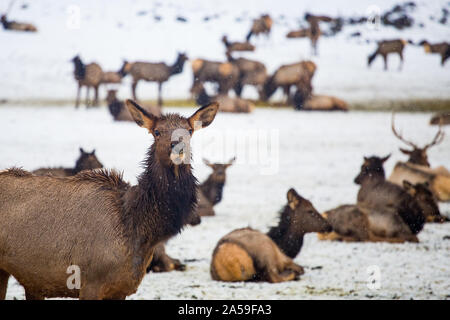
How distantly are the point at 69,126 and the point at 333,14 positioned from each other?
8332mm

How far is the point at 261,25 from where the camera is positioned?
1934 centimetres

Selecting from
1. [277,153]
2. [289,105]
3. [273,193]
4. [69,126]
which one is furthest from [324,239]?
[289,105]

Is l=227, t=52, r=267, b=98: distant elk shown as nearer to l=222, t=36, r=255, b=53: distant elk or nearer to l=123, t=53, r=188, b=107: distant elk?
l=222, t=36, r=255, b=53: distant elk

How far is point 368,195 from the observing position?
8.89m

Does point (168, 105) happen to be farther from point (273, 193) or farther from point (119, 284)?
point (119, 284)

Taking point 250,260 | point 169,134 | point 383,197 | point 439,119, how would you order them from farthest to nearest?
1. point 439,119
2. point 383,197
3. point 250,260
4. point 169,134

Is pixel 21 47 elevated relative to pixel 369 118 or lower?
elevated

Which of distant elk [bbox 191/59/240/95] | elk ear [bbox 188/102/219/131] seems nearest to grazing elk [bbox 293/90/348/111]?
distant elk [bbox 191/59/240/95]

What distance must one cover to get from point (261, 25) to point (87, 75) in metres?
5.52

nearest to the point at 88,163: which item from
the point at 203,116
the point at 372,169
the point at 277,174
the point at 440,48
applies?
the point at 372,169

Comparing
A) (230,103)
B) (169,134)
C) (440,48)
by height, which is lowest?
(169,134)

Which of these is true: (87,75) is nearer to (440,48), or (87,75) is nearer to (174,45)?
(174,45)
